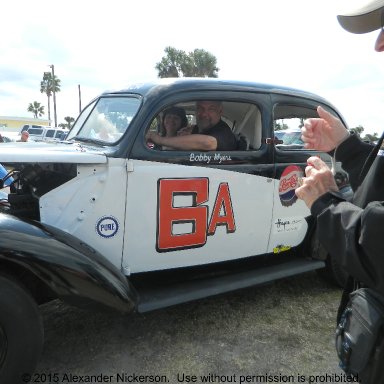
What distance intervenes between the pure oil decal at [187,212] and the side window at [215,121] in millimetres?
324

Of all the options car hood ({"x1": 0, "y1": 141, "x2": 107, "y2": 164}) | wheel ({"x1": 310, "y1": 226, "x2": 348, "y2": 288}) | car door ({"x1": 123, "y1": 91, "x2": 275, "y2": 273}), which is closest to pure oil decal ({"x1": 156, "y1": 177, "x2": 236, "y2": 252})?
car door ({"x1": 123, "y1": 91, "x2": 275, "y2": 273})

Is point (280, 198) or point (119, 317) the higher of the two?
point (280, 198)

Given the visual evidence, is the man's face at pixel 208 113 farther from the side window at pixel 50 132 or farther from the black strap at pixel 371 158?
the side window at pixel 50 132

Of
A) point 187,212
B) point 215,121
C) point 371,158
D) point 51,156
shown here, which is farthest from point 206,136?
point 371,158

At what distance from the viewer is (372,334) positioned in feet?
3.88

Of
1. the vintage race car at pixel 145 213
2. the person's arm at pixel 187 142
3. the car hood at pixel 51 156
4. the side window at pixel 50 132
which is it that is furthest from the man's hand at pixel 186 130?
the side window at pixel 50 132

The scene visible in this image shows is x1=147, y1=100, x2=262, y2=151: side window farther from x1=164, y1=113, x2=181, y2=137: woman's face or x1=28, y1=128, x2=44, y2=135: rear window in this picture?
x1=28, y1=128, x2=44, y2=135: rear window

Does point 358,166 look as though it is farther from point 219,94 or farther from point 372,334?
point 219,94

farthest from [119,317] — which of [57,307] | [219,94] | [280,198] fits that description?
[219,94]

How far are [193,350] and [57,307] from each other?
4.19 ft

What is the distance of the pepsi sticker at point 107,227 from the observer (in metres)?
2.66

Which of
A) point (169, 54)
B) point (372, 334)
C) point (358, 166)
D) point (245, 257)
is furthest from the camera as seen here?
point (169, 54)

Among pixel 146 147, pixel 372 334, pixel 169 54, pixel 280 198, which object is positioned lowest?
pixel 280 198

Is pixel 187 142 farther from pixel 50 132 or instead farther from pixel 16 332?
pixel 50 132
